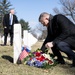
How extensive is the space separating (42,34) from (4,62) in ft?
252

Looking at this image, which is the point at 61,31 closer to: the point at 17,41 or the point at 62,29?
the point at 62,29

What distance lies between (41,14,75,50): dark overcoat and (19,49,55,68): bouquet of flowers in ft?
1.68

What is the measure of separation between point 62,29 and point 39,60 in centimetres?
96

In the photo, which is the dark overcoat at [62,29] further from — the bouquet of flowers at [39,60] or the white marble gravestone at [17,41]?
the white marble gravestone at [17,41]

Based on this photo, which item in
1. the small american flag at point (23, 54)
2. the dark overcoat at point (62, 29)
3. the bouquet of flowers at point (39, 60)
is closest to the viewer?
the dark overcoat at point (62, 29)

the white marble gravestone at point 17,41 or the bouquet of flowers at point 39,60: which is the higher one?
the white marble gravestone at point 17,41

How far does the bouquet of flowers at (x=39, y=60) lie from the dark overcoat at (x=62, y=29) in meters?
0.51

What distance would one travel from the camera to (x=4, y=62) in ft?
23.1

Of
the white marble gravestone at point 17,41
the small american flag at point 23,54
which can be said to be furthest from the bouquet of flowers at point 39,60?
the white marble gravestone at point 17,41

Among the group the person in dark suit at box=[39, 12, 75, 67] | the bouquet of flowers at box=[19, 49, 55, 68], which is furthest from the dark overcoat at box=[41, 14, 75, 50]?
the bouquet of flowers at box=[19, 49, 55, 68]

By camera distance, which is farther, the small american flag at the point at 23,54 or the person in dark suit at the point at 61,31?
the small american flag at the point at 23,54

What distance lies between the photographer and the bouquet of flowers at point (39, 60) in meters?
6.44

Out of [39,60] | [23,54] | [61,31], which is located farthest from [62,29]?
[23,54]

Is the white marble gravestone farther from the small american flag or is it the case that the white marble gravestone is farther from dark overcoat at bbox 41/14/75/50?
dark overcoat at bbox 41/14/75/50
